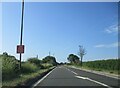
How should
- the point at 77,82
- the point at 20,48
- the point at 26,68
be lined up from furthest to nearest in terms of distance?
the point at 26,68 → the point at 20,48 → the point at 77,82

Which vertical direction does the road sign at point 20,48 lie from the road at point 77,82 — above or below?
above

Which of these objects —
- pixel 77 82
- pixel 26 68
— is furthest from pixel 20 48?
pixel 26 68

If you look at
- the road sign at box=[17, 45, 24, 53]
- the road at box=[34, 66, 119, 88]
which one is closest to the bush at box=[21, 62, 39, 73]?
the road at box=[34, 66, 119, 88]

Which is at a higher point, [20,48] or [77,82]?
[20,48]

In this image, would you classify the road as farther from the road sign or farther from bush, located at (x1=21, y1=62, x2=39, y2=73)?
bush, located at (x1=21, y1=62, x2=39, y2=73)

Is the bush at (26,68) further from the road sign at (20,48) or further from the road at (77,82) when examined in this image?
the road sign at (20,48)

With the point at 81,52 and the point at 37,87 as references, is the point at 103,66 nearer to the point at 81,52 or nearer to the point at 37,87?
the point at 81,52

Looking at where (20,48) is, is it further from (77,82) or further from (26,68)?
(26,68)

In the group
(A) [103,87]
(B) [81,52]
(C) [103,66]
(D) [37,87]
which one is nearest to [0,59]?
(D) [37,87]

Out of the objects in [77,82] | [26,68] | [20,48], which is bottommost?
[77,82]

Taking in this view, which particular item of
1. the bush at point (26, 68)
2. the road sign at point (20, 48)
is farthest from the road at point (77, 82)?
the bush at point (26, 68)

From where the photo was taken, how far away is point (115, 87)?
18.2 meters

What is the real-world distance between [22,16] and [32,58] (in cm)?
4599

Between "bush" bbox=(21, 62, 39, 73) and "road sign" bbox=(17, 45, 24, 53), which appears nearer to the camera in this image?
"road sign" bbox=(17, 45, 24, 53)
